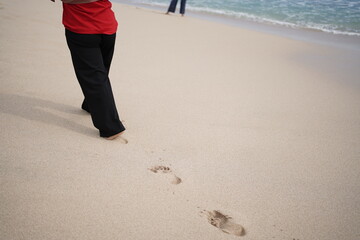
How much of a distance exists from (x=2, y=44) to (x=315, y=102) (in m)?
4.27

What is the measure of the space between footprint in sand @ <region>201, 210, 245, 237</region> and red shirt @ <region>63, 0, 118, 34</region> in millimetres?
1419

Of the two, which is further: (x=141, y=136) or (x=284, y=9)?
(x=284, y=9)

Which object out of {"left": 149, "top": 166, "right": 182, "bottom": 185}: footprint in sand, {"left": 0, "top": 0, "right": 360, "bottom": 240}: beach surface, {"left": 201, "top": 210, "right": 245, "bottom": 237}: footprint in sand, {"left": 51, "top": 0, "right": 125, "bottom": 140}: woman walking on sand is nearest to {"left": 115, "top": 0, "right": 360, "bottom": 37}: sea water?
{"left": 0, "top": 0, "right": 360, "bottom": 240}: beach surface

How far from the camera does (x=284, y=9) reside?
10.3 m

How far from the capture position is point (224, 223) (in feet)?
5.02

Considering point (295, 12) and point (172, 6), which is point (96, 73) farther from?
point (295, 12)

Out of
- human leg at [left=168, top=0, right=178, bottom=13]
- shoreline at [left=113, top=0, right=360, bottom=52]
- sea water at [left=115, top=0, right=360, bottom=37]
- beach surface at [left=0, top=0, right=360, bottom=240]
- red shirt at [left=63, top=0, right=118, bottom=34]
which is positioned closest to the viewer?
beach surface at [left=0, top=0, right=360, bottom=240]

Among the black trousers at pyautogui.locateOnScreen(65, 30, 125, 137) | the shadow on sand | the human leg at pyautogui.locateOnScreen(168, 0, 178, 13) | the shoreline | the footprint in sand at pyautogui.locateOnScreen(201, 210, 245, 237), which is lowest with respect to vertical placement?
the footprint in sand at pyautogui.locateOnScreen(201, 210, 245, 237)

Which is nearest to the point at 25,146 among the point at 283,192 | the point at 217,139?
the point at 217,139

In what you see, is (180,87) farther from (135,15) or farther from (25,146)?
(135,15)

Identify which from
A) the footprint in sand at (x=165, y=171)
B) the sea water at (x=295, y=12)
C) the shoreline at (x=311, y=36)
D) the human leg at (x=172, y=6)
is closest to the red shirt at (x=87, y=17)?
the footprint in sand at (x=165, y=171)

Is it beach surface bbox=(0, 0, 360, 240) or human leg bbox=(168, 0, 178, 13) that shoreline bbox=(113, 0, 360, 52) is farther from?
beach surface bbox=(0, 0, 360, 240)

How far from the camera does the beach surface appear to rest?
4.79 feet

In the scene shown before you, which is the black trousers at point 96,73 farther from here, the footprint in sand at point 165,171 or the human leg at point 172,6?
the human leg at point 172,6
